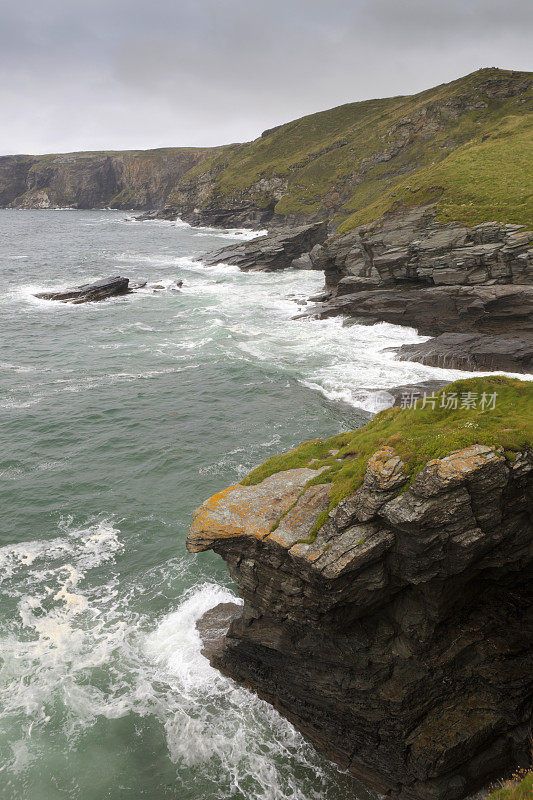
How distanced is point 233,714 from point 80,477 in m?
15.5

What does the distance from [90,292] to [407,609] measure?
210ft

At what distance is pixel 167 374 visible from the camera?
39.2 metres

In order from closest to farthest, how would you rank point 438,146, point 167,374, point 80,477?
point 80,477 → point 167,374 → point 438,146

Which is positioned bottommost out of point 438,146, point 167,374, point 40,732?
point 40,732

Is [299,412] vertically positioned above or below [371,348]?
below

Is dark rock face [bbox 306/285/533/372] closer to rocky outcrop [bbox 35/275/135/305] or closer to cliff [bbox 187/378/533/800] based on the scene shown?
cliff [bbox 187/378/533/800]

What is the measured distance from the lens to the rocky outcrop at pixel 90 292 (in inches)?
2544

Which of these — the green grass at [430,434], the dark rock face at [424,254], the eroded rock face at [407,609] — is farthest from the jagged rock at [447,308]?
the eroded rock face at [407,609]

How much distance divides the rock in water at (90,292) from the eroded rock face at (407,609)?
5903cm

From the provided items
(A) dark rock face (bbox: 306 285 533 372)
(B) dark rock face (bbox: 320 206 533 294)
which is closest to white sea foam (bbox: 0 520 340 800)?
(A) dark rock face (bbox: 306 285 533 372)

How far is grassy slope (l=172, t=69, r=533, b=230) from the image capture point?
2108 inches

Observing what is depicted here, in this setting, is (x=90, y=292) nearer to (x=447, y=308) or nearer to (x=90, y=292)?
(x=90, y=292)

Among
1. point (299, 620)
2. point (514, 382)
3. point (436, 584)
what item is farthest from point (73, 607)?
point (514, 382)

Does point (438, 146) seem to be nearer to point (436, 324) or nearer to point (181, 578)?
point (436, 324)
